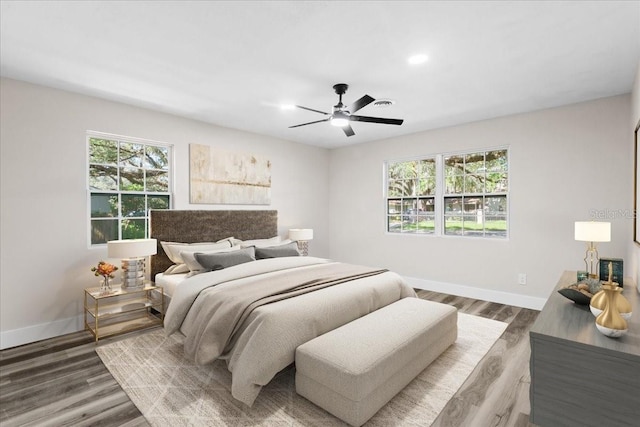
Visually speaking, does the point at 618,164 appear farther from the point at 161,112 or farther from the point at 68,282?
the point at 68,282

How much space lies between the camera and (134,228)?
393cm

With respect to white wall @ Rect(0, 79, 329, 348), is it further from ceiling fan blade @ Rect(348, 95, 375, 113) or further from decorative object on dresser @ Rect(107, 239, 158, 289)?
ceiling fan blade @ Rect(348, 95, 375, 113)

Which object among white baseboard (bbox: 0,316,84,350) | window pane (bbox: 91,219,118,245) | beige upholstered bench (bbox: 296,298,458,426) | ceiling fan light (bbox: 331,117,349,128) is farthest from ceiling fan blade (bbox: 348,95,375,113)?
white baseboard (bbox: 0,316,84,350)

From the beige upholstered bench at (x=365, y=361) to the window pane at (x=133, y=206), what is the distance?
2.94m

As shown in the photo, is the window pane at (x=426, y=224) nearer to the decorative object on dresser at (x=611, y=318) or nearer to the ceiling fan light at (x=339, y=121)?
the ceiling fan light at (x=339, y=121)

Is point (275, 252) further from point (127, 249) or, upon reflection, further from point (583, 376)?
point (583, 376)

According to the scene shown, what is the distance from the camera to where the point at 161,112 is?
13.4 ft

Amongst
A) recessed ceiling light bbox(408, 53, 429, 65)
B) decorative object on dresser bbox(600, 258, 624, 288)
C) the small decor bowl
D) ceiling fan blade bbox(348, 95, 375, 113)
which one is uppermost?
recessed ceiling light bbox(408, 53, 429, 65)

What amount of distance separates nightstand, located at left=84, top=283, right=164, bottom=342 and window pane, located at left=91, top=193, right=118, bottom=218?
2.82 feet

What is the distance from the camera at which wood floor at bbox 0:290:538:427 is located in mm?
2010

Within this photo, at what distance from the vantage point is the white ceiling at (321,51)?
2023 millimetres

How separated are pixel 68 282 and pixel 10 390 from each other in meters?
1.26

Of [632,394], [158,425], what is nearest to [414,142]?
[632,394]

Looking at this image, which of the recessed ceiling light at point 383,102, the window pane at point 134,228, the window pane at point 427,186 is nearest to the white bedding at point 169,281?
the window pane at point 134,228
